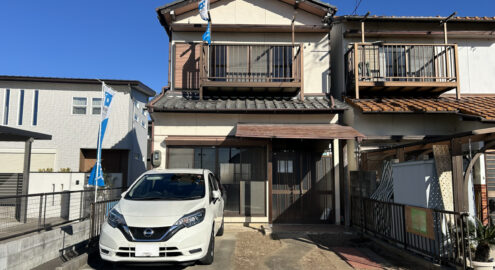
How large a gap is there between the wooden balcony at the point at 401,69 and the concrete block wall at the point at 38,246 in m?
9.07

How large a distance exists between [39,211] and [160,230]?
3052 millimetres

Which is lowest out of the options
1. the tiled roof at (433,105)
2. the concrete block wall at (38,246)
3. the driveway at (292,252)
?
the driveway at (292,252)

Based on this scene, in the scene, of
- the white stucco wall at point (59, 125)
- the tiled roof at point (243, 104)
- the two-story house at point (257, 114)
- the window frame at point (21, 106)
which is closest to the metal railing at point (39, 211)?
the two-story house at point (257, 114)

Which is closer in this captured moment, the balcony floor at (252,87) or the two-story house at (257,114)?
the two-story house at (257,114)

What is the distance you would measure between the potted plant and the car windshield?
15.9ft

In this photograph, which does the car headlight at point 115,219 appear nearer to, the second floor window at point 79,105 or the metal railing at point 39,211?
the metal railing at point 39,211

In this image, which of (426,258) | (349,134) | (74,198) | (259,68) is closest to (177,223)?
(74,198)

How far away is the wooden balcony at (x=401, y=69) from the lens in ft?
35.3

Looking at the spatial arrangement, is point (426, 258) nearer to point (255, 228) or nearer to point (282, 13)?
point (255, 228)

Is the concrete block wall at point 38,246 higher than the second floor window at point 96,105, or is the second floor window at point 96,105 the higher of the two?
the second floor window at point 96,105

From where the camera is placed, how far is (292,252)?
7.18 meters

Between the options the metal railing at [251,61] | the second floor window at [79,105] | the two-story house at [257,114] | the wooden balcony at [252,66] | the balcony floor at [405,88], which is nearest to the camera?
the two-story house at [257,114]

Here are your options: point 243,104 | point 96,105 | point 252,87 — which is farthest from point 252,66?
point 96,105

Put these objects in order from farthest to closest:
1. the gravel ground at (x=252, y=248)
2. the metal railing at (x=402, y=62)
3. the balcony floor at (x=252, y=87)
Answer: the metal railing at (x=402, y=62) → the balcony floor at (x=252, y=87) → the gravel ground at (x=252, y=248)
